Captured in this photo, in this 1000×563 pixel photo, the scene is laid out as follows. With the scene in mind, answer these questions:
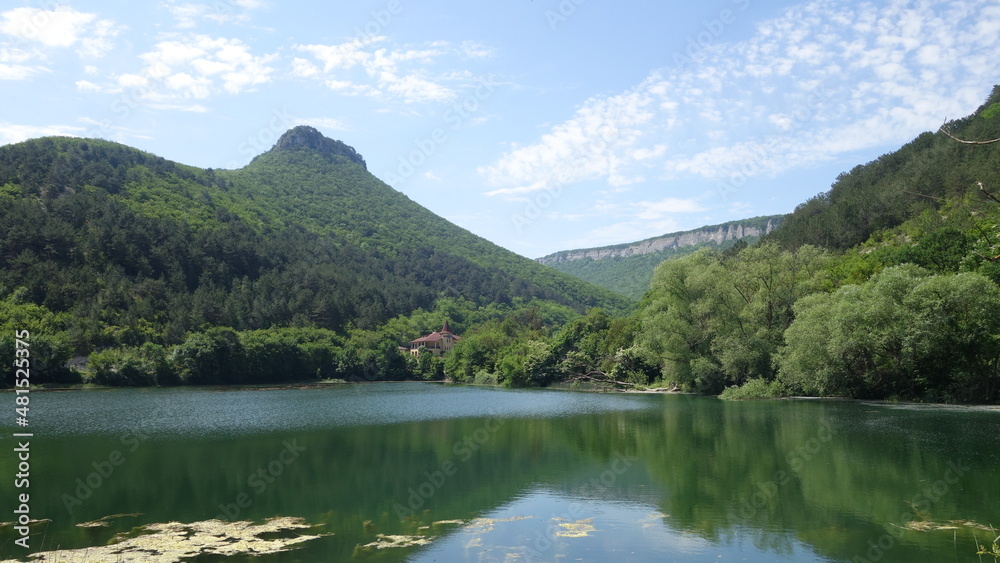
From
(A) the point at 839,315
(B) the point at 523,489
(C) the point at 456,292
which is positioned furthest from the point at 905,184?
(C) the point at 456,292

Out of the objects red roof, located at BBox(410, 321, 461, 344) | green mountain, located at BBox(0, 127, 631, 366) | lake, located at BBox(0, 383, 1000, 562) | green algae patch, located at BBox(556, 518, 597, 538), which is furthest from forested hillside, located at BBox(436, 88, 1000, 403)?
green mountain, located at BBox(0, 127, 631, 366)

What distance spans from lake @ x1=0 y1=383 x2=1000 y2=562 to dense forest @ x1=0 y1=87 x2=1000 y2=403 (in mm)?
6934

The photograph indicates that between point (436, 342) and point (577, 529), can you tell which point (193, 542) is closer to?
point (577, 529)

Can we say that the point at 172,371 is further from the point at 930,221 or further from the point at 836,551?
the point at 930,221

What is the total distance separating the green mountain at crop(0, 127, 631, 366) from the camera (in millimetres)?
83688

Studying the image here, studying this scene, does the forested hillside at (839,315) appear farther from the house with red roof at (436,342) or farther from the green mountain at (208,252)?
the green mountain at (208,252)

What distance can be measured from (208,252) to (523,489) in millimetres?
107672

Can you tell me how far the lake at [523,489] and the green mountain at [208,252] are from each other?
59171 mm

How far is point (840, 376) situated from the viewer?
42906 millimetres

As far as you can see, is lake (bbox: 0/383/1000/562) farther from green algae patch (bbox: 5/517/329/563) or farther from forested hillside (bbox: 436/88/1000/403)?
forested hillside (bbox: 436/88/1000/403)

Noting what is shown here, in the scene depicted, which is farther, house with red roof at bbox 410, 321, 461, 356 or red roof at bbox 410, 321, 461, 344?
house with red roof at bbox 410, 321, 461, 356

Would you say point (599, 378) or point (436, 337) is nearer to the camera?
point (599, 378)

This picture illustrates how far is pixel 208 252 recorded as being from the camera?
11206 centimetres

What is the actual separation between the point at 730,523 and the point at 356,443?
18186mm
